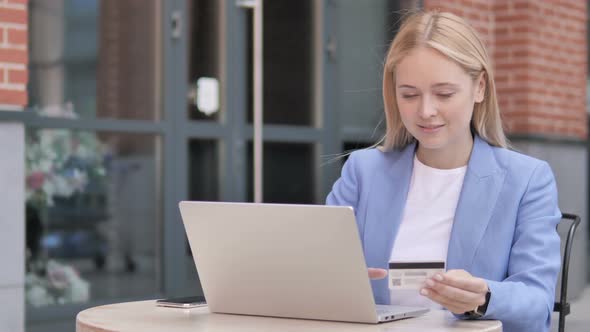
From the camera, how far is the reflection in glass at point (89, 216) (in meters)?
4.54

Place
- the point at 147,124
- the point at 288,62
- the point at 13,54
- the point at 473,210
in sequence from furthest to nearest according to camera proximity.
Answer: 1. the point at 288,62
2. the point at 147,124
3. the point at 13,54
4. the point at 473,210

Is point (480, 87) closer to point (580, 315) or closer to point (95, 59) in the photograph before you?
point (95, 59)

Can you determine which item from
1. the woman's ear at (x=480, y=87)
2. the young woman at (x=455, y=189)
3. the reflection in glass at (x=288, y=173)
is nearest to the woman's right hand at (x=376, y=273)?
the young woman at (x=455, y=189)

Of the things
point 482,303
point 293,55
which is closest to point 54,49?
point 293,55

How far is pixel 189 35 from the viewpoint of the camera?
16.6 feet

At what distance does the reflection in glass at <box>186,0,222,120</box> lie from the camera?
5094 millimetres

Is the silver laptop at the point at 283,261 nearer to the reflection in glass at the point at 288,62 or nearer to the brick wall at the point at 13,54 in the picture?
the brick wall at the point at 13,54

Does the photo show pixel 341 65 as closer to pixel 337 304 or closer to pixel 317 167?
pixel 317 167

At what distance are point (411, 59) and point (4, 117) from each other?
2.13 meters

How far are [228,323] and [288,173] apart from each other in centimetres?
371

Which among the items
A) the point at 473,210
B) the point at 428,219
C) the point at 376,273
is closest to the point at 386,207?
the point at 428,219

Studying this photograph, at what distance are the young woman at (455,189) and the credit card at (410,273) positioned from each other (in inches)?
3.4

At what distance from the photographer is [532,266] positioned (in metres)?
2.16

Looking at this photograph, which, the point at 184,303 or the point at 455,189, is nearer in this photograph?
the point at 184,303
